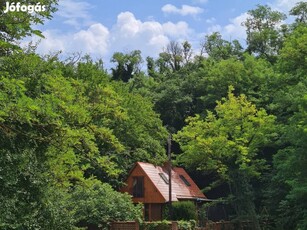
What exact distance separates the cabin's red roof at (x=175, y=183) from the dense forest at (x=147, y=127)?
828 millimetres

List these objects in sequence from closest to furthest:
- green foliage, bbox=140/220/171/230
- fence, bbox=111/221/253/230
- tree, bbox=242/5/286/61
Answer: fence, bbox=111/221/253/230 < green foliage, bbox=140/220/171/230 < tree, bbox=242/5/286/61

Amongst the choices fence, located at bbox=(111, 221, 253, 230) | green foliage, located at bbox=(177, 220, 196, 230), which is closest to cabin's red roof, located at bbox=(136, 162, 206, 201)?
fence, located at bbox=(111, 221, 253, 230)

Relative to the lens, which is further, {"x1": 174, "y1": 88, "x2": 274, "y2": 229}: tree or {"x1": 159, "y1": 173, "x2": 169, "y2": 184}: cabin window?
{"x1": 159, "y1": 173, "x2": 169, "y2": 184}: cabin window

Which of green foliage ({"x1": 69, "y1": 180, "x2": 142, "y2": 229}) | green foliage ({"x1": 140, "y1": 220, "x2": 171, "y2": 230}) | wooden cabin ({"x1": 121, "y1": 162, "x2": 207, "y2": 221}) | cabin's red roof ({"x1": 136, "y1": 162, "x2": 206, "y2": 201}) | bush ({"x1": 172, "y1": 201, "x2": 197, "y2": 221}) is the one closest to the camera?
green foliage ({"x1": 69, "y1": 180, "x2": 142, "y2": 229})

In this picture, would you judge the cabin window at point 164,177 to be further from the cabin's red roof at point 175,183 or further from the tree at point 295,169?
the tree at point 295,169

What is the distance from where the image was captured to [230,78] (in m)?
38.4

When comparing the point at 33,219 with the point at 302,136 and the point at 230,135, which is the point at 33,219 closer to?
the point at 302,136

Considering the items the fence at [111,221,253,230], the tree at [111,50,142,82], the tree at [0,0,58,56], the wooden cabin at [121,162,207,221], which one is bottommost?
the fence at [111,221,253,230]

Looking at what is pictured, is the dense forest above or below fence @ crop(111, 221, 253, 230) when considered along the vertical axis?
above

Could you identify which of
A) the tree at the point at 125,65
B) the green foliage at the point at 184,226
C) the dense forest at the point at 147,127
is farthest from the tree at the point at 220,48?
the green foliage at the point at 184,226

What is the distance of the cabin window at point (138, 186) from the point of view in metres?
32.9

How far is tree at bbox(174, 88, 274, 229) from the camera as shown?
100 ft

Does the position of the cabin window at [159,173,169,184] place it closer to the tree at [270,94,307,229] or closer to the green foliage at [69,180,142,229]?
the tree at [270,94,307,229]

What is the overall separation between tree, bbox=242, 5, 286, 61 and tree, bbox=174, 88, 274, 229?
1367cm
